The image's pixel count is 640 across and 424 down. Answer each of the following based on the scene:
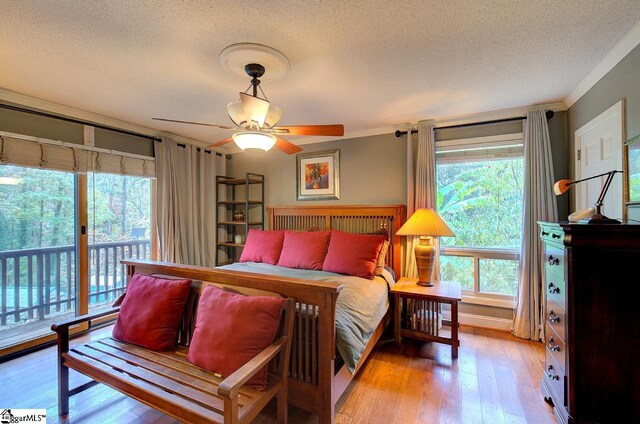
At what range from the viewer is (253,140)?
6.10ft

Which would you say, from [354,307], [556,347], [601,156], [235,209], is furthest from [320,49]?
[235,209]

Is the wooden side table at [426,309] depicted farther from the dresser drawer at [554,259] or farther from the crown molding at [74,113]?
the crown molding at [74,113]

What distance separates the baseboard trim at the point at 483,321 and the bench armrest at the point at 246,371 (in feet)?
7.95

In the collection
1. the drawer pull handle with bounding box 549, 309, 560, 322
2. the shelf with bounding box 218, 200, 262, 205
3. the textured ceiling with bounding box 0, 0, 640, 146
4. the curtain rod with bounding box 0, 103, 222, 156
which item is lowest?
the drawer pull handle with bounding box 549, 309, 560, 322

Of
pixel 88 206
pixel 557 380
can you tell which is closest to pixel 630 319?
pixel 557 380

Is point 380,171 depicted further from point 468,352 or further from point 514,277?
point 468,352

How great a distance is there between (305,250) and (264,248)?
0.57 meters

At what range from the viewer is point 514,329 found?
9.29 feet

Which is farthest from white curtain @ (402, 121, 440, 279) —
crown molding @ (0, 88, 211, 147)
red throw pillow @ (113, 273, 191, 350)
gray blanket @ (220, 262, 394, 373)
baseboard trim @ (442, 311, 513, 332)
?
crown molding @ (0, 88, 211, 147)

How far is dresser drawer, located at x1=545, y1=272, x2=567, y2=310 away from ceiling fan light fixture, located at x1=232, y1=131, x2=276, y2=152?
197cm

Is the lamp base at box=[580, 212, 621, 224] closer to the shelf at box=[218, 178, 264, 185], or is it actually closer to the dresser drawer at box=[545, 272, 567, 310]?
the dresser drawer at box=[545, 272, 567, 310]

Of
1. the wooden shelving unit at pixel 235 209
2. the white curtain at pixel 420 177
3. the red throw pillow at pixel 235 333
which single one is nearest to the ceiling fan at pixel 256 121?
the red throw pillow at pixel 235 333

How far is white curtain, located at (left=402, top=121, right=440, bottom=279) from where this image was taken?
3098 millimetres

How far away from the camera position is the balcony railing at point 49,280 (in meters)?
2.59
